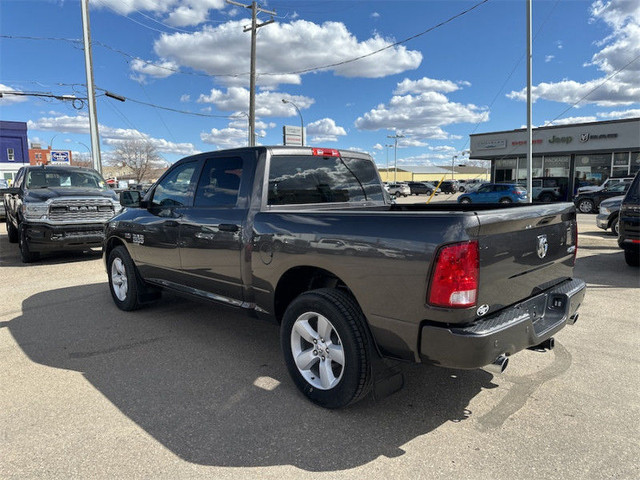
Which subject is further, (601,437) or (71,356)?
(71,356)

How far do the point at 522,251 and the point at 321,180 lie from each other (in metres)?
1.95

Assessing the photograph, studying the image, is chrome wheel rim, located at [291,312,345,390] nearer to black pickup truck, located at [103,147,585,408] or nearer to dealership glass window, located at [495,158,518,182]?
black pickup truck, located at [103,147,585,408]

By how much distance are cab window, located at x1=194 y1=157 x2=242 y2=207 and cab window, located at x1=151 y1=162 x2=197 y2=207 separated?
0.22 metres

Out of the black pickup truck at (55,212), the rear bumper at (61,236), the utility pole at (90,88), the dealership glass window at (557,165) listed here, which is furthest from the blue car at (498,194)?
the rear bumper at (61,236)

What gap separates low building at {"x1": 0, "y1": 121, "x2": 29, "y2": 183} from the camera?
168 ft

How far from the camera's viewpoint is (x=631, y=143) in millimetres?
30578

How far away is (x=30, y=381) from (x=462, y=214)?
3584 mm

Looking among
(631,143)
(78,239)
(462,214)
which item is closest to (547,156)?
(631,143)

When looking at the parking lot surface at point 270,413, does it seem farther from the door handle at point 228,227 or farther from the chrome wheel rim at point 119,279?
the door handle at point 228,227

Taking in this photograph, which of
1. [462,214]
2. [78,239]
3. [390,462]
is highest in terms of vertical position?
[462,214]

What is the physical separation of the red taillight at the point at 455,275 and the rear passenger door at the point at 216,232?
186 centimetres

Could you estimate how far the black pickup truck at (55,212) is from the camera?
8.77m

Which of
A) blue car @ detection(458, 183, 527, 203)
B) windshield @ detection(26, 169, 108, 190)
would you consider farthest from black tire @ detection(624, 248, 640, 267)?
blue car @ detection(458, 183, 527, 203)

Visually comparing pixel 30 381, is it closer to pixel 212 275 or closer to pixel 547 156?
pixel 212 275
